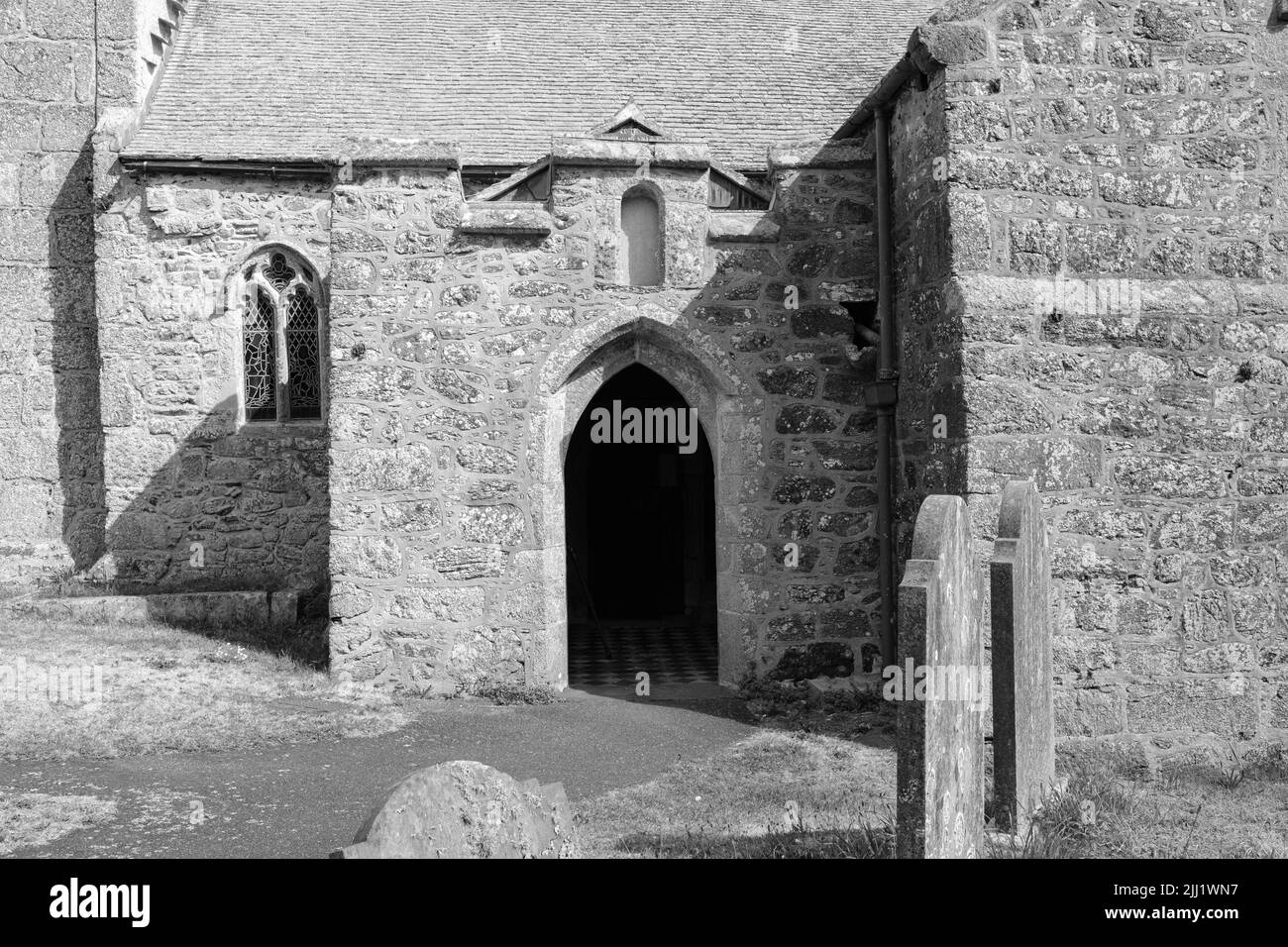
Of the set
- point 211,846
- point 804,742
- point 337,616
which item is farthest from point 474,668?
point 211,846

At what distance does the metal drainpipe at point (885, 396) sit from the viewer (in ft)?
26.7

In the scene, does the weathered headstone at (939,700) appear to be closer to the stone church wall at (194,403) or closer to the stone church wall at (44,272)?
the stone church wall at (194,403)

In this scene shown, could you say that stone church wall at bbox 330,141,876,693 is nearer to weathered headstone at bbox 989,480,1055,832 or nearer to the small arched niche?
the small arched niche

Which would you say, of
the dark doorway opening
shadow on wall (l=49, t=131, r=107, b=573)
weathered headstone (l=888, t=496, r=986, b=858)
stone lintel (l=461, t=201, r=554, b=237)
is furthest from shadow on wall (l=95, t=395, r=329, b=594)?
weathered headstone (l=888, t=496, r=986, b=858)

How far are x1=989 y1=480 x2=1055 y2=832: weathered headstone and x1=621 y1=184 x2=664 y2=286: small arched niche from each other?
3.90 meters

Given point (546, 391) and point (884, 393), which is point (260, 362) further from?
point (884, 393)

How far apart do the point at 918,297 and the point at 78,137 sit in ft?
32.8

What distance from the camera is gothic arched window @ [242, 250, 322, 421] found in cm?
1263

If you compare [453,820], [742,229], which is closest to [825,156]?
[742,229]

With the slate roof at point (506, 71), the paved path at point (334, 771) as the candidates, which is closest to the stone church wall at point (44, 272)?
the slate roof at point (506, 71)

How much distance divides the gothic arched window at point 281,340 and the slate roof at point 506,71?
1386mm

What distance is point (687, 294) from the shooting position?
8.53 meters

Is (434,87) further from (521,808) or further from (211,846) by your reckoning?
(521,808)

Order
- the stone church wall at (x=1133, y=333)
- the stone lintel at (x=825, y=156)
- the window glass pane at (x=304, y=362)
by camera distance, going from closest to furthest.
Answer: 1. the stone church wall at (x=1133, y=333)
2. the stone lintel at (x=825, y=156)
3. the window glass pane at (x=304, y=362)
